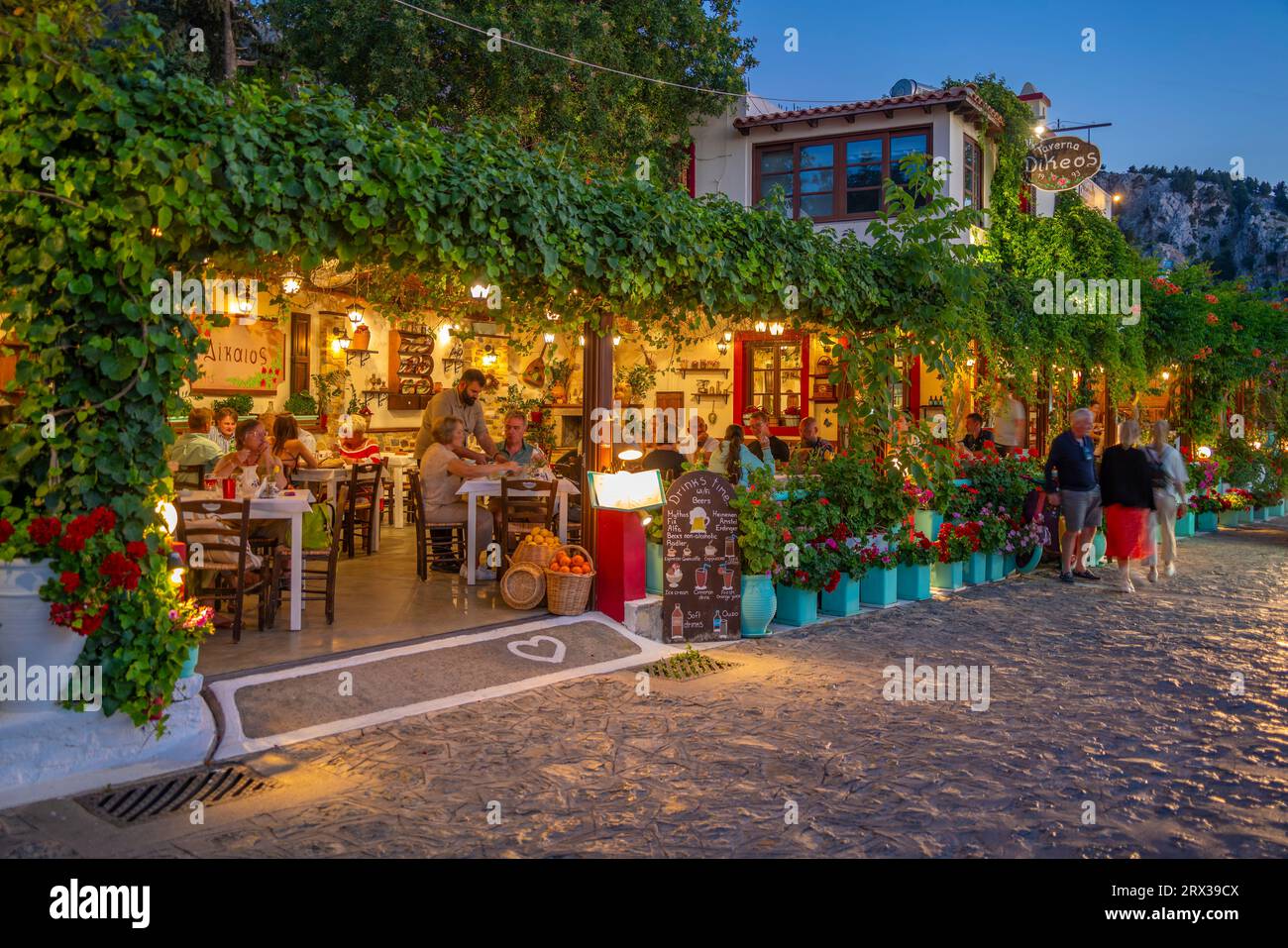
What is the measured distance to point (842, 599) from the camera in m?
9.52

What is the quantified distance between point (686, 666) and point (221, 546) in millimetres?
3368

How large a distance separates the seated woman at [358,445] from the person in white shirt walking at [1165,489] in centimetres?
887

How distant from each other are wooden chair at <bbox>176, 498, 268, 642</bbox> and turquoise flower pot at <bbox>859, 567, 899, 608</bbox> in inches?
220

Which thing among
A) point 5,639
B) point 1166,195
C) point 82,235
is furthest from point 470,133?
point 1166,195

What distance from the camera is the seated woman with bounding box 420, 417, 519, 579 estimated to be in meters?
9.38

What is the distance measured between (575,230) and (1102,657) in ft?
17.0

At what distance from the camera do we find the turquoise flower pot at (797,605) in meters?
9.05

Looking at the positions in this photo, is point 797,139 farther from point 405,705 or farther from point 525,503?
point 405,705

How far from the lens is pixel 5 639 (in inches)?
194

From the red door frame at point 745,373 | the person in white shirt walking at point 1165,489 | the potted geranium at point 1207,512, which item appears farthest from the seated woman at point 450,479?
the potted geranium at point 1207,512

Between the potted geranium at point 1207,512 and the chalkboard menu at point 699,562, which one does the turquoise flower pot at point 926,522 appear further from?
the potted geranium at point 1207,512

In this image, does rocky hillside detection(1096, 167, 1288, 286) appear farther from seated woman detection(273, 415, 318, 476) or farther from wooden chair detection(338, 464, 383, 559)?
seated woman detection(273, 415, 318, 476)

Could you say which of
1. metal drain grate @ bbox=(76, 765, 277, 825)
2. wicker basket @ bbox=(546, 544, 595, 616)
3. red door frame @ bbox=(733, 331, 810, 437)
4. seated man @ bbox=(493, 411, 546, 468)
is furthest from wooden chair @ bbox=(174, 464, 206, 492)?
red door frame @ bbox=(733, 331, 810, 437)
